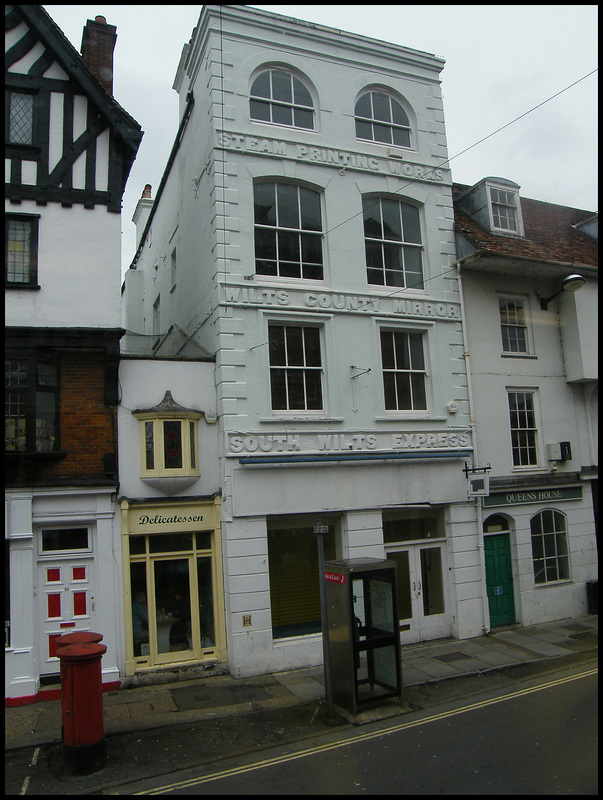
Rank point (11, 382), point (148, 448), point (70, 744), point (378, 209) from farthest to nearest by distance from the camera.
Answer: point (378, 209)
point (148, 448)
point (11, 382)
point (70, 744)

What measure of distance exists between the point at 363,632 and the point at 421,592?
4.38 m

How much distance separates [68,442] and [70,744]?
5.52m

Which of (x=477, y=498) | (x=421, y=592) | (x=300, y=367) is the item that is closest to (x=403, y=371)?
(x=300, y=367)

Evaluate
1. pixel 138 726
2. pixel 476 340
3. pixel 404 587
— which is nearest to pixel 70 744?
pixel 138 726

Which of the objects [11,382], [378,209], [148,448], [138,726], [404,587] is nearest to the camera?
[138,726]

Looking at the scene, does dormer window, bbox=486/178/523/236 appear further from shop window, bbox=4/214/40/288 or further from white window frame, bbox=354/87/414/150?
shop window, bbox=4/214/40/288

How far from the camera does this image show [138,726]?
9.66 meters

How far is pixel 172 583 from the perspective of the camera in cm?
1253

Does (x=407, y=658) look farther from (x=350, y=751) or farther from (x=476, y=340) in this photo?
(x=476, y=340)

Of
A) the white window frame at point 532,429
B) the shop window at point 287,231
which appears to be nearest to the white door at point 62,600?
the shop window at point 287,231

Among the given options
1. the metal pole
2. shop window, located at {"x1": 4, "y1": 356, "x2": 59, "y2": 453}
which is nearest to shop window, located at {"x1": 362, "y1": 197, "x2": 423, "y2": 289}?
the metal pole

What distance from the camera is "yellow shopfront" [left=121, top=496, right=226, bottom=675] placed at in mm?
12102

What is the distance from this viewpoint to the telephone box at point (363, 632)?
9.91 m

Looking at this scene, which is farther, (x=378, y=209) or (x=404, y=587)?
(x=378, y=209)
